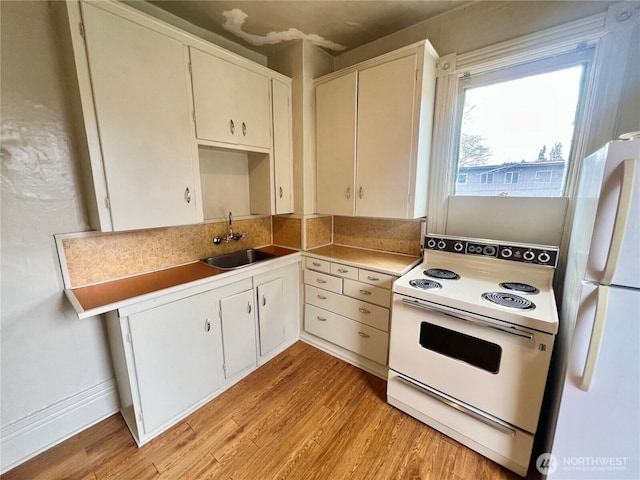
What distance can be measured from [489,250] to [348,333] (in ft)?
4.10

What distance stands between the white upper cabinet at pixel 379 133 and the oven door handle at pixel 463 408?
116 cm

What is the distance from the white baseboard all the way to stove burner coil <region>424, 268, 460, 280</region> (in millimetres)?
2321

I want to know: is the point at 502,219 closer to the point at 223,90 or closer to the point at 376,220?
the point at 376,220

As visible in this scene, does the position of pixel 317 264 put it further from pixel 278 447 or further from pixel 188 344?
pixel 278 447

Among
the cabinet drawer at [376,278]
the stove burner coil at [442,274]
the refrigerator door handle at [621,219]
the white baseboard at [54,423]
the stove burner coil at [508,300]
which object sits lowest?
the white baseboard at [54,423]

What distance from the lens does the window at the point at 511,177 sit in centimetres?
186

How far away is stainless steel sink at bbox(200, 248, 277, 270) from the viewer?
230 cm

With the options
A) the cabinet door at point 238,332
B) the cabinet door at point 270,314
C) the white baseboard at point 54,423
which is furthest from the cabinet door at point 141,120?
the white baseboard at point 54,423

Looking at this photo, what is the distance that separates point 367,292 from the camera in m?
2.09

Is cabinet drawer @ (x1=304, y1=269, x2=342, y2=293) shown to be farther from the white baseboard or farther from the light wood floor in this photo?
the white baseboard

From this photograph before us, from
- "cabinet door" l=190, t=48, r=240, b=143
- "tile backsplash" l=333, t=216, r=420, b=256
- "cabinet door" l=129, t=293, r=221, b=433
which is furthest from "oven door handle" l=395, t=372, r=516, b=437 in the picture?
"cabinet door" l=190, t=48, r=240, b=143

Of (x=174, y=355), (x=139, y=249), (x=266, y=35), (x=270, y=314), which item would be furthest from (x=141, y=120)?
(x=270, y=314)

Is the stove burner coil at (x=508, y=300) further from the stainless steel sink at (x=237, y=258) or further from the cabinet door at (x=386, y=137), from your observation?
the stainless steel sink at (x=237, y=258)

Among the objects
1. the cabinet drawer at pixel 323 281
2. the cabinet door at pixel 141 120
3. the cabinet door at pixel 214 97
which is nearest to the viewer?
the cabinet door at pixel 141 120
